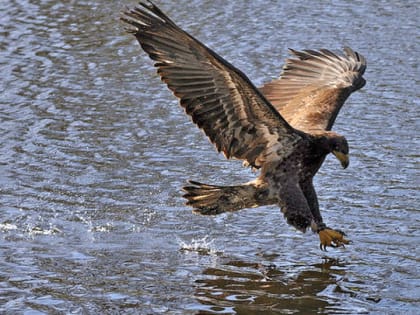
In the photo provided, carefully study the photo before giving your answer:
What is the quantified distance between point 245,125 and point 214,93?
37 centimetres

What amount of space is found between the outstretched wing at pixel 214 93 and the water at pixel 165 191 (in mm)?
695

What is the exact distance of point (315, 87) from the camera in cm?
754

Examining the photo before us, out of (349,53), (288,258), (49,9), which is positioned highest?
(349,53)

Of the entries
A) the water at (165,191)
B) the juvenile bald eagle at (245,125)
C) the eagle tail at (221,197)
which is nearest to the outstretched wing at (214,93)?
the juvenile bald eagle at (245,125)

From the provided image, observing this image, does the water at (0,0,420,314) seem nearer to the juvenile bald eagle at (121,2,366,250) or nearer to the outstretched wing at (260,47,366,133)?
the juvenile bald eagle at (121,2,366,250)

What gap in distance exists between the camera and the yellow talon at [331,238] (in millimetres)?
6195

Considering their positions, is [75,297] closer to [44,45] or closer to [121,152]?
[121,152]

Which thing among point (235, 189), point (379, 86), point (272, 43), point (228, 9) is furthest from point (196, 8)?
point (235, 189)

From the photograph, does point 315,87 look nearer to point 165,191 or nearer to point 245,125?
point 165,191

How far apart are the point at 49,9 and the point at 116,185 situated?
5971 mm

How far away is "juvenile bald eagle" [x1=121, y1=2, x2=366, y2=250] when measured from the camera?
5.68 m

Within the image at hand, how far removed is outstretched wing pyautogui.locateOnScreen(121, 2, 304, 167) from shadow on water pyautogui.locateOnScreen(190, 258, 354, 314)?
0.70 meters

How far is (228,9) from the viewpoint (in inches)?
514

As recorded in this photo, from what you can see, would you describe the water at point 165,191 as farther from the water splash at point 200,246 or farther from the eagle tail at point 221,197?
the eagle tail at point 221,197
